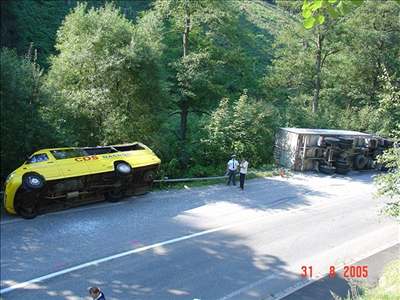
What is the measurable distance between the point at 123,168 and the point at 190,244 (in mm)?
4611

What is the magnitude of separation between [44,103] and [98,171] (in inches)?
143

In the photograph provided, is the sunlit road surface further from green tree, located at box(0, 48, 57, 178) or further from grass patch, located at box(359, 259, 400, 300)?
green tree, located at box(0, 48, 57, 178)

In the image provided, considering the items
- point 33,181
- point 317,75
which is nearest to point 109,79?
point 33,181

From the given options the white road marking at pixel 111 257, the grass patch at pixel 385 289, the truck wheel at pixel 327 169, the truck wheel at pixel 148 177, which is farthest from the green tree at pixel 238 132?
the grass patch at pixel 385 289

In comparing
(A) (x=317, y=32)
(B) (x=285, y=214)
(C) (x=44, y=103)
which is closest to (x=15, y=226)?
(C) (x=44, y=103)

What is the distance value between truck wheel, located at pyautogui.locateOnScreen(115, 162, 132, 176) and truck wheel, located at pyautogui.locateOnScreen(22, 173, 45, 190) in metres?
2.81

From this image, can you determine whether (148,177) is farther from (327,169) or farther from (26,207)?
(327,169)

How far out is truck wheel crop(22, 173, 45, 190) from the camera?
13.4 m

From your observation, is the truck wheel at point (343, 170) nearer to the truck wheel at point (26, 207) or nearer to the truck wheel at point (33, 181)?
the truck wheel at point (33, 181)

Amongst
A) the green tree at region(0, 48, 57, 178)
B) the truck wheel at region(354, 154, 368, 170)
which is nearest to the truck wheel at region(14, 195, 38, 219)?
the green tree at region(0, 48, 57, 178)

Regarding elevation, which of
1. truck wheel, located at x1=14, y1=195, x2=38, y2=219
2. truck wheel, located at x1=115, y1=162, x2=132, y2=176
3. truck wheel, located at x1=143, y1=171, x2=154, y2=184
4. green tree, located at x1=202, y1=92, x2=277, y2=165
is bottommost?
truck wheel, located at x1=14, y1=195, x2=38, y2=219

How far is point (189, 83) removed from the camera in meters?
24.3

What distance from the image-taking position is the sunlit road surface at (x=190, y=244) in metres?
10.1

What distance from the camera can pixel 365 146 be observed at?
2511 centimetres
